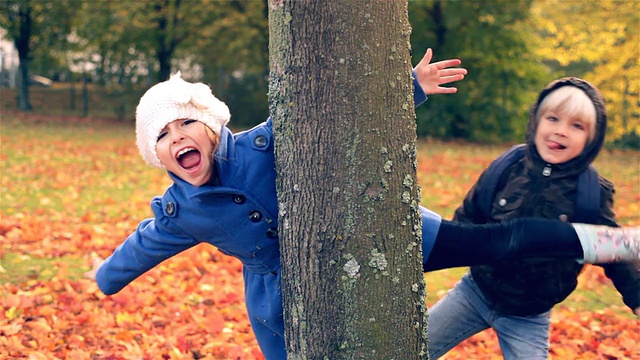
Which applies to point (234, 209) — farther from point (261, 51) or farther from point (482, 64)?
point (261, 51)

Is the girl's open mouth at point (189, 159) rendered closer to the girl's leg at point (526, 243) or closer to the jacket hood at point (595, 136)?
the girl's leg at point (526, 243)

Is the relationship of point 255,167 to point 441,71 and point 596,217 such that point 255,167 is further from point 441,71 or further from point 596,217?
point 596,217

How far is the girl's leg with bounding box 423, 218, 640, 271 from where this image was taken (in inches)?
88.3

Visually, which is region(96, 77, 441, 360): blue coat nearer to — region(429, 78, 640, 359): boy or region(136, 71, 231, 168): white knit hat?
region(136, 71, 231, 168): white knit hat

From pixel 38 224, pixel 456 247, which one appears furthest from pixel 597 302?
pixel 38 224

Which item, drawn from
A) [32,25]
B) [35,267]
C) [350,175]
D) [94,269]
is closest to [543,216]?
[350,175]

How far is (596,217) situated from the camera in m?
2.47

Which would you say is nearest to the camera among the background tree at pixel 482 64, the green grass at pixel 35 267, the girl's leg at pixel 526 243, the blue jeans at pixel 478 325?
the girl's leg at pixel 526 243

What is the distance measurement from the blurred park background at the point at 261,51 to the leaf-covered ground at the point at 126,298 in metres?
9.54

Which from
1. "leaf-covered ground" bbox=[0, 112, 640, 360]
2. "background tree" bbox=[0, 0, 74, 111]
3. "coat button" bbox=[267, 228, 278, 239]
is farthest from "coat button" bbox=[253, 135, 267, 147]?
"background tree" bbox=[0, 0, 74, 111]

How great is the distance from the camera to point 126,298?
175 inches

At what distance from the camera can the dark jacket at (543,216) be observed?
2488 millimetres

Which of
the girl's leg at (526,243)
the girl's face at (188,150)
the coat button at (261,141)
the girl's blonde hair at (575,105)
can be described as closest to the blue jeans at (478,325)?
the girl's leg at (526,243)

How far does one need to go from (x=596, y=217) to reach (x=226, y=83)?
23847 mm
